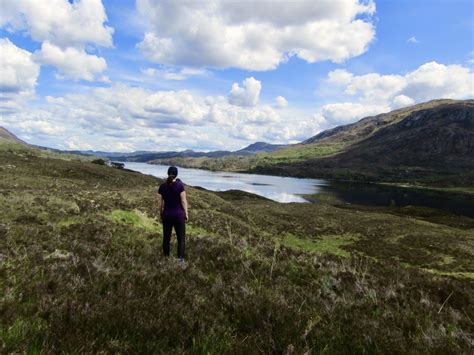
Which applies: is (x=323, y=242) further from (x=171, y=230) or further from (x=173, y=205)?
(x=171, y=230)

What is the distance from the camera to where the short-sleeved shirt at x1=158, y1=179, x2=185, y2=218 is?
12109mm

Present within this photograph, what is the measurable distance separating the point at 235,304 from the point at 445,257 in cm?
3248

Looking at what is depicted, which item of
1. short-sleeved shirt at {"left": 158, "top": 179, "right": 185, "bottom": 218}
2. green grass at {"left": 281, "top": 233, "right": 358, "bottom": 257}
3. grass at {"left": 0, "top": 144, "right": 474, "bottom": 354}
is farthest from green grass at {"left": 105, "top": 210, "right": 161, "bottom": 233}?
green grass at {"left": 281, "top": 233, "right": 358, "bottom": 257}

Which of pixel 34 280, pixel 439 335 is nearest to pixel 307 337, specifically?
pixel 439 335

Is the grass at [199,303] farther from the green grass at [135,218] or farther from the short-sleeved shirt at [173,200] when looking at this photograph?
the green grass at [135,218]

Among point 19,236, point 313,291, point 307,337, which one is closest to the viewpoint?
point 307,337

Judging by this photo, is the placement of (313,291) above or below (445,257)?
above

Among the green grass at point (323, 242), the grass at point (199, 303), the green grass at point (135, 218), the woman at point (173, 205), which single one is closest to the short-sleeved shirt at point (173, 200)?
the woman at point (173, 205)

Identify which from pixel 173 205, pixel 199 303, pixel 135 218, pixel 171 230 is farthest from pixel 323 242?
pixel 199 303

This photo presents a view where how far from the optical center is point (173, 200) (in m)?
12.2

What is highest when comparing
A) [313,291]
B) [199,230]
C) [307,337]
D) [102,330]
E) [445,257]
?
[102,330]

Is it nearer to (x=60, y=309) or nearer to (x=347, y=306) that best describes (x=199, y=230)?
(x=347, y=306)

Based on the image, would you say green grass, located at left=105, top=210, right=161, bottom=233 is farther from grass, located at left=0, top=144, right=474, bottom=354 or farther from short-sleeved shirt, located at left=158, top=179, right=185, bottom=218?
short-sleeved shirt, located at left=158, top=179, right=185, bottom=218

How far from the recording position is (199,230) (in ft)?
82.3
